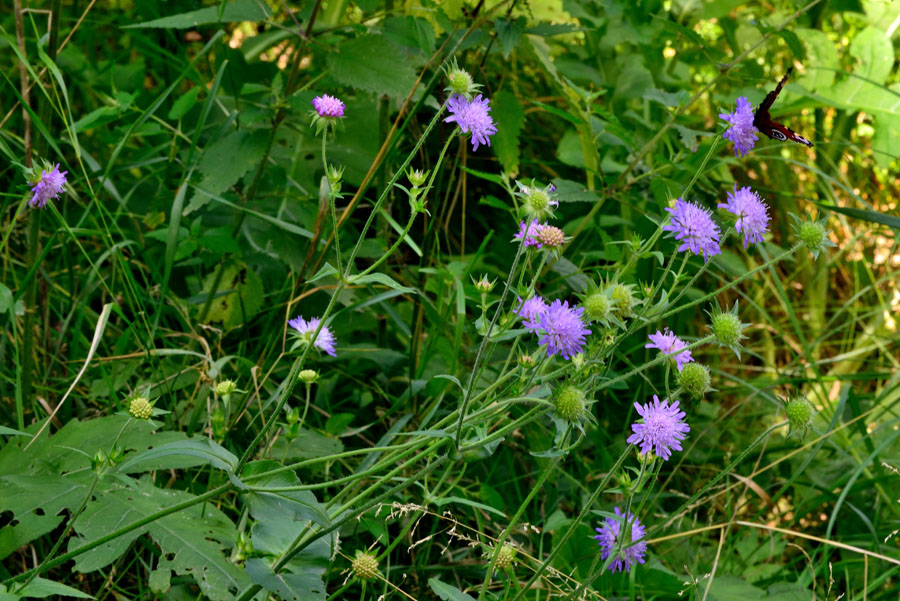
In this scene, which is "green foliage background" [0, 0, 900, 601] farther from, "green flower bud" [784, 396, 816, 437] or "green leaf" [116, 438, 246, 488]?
"green flower bud" [784, 396, 816, 437]

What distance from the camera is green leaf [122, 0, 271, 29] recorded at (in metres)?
1.82

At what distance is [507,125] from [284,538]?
109cm

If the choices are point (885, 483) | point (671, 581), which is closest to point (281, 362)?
point (671, 581)

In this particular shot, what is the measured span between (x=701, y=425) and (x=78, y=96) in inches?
86.3

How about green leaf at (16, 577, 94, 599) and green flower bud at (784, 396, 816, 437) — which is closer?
green leaf at (16, 577, 94, 599)

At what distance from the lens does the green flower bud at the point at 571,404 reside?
3.77ft

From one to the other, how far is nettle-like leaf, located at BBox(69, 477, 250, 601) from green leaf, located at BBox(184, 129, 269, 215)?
64cm

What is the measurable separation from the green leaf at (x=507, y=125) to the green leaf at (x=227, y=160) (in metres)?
0.53

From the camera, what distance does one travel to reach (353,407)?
2.14 metres

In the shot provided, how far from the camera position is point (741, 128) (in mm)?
1342

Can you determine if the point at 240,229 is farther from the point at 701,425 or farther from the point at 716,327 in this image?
the point at 701,425

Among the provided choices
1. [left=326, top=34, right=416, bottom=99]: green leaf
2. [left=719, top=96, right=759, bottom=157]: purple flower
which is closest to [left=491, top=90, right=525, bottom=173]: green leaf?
[left=326, top=34, right=416, bottom=99]: green leaf

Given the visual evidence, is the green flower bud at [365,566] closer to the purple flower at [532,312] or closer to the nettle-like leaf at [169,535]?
the nettle-like leaf at [169,535]

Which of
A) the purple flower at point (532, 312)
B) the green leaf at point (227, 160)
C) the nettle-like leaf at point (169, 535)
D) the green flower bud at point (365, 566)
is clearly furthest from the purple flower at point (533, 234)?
the green leaf at point (227, 160)
